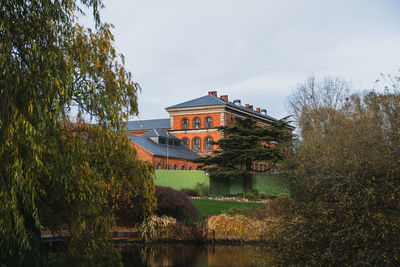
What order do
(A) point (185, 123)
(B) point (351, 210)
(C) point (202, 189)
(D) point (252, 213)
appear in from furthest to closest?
(A) point (185, 123), (C) point (202, 189), (D) point (252, 213), (B) point (351, 210)

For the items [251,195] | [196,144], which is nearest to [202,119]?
[196,144]

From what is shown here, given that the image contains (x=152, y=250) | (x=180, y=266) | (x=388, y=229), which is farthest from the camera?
(x=152, y=250)

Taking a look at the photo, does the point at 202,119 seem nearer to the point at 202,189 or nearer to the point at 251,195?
the point at 202,189

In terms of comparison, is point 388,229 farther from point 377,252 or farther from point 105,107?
point 105,107

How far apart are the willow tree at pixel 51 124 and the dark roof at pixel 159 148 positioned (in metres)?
30.6

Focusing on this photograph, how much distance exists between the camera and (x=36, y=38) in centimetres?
718

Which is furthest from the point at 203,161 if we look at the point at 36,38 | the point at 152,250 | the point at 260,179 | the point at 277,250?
the point at 36,38

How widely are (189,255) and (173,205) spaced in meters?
3.34

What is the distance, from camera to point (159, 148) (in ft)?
143

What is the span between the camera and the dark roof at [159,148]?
136 feet

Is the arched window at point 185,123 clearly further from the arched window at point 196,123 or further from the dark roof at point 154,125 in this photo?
the dark roof at point 154,125

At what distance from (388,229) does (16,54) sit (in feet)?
23.6

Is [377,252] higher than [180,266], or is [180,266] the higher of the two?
[377,252]

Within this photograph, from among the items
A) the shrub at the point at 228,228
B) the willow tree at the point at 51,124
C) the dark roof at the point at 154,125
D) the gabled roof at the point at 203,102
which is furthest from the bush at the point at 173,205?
the dark roof at the point at 154,125
